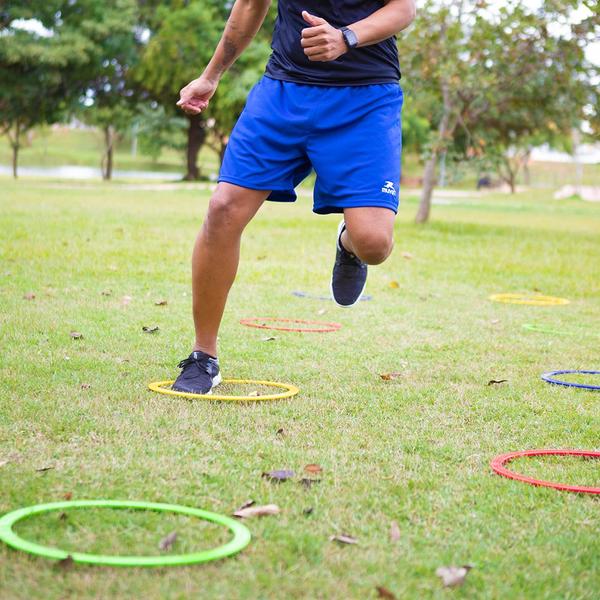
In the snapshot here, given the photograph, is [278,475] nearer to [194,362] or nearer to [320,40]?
[194,362]

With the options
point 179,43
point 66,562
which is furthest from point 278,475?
point 179,43

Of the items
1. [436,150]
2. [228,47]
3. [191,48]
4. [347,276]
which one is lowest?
[347,276]

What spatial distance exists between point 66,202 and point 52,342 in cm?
1541

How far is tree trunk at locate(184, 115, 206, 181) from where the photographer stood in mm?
46631

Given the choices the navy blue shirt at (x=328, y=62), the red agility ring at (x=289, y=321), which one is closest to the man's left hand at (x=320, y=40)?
the navy blue shirt at (x=328, y=62)

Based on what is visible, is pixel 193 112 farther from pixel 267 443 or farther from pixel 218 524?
pixel 218 524

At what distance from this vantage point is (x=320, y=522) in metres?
2.81

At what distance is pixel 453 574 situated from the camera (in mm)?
2467

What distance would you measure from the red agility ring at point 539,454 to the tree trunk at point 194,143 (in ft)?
141

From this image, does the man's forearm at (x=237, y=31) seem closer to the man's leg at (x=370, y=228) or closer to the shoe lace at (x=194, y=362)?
the man's leg at (x=370, y=228)

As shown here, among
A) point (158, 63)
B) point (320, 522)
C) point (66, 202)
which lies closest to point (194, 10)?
point (158, 63)

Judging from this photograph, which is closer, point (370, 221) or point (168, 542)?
point (168, 542)

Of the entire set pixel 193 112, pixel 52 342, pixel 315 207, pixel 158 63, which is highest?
pixel 158 63

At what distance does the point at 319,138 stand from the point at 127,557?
7.70 feet
